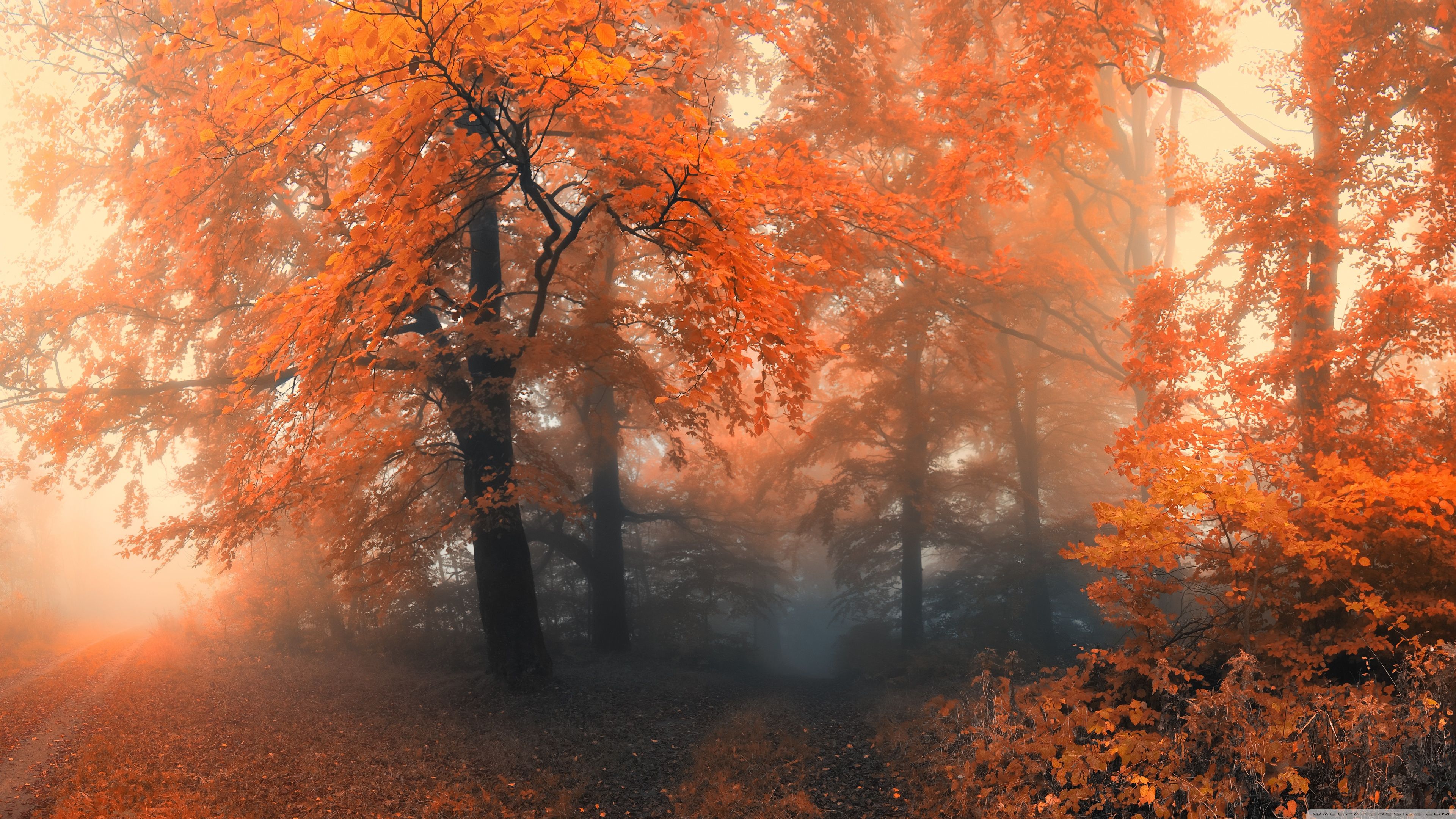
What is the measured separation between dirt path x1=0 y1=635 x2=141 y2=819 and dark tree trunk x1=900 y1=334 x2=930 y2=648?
12545mm

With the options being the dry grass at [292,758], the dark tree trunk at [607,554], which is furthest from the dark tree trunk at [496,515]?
the dark tree trunk at [607,554]

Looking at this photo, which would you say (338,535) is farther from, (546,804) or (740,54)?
(740,54)

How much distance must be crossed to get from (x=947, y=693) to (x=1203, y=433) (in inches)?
Answer: 238

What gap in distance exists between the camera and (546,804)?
579 centimetres

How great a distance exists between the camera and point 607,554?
13.8 metres

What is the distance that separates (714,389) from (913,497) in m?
11.0

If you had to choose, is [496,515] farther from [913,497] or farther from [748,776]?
[913,497]

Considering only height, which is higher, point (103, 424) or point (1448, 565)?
point (103, 424)

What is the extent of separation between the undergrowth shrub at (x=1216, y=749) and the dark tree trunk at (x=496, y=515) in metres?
5.81

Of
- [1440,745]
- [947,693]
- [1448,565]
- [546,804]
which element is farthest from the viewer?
[947,693]

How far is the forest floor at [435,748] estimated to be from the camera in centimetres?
552

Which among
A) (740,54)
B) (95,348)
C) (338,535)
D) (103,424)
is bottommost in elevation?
(338,535)

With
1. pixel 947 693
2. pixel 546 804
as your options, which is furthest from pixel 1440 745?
pixel 947 693

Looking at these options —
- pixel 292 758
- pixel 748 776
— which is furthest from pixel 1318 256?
pixel 292 758
